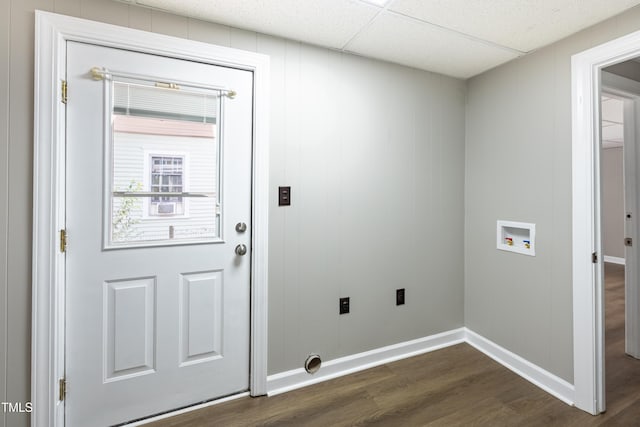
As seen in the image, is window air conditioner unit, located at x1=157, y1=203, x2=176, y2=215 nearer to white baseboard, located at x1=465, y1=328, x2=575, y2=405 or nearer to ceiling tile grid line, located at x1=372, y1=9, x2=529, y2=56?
ceiling tile grid line, located at x1=372, y1=9, x2=529, y2=56

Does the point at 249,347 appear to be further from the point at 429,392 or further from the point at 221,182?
the point at 429,392

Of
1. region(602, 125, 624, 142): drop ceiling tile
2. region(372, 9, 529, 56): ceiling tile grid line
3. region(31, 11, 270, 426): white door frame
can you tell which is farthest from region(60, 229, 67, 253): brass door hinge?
region(602, 125, 624, 142): drop ceiling tile

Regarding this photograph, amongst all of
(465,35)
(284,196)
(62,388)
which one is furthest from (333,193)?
(62,388)

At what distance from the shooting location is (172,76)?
176 centimetres

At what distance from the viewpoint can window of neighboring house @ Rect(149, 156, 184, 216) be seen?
1758 mm

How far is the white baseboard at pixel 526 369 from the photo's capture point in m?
1.97

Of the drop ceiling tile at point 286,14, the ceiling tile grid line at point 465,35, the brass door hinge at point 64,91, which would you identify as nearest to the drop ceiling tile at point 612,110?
Answer: the ceiling tile grid line at point 465,35

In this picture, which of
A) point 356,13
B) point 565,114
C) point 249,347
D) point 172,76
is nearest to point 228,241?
point 249,347

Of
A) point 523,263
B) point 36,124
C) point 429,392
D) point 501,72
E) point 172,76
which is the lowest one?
point 429,392

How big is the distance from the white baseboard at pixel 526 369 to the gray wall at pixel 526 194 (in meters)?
0.05

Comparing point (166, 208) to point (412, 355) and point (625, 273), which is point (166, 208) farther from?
point (625, 273)

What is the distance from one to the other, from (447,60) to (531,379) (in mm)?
2339

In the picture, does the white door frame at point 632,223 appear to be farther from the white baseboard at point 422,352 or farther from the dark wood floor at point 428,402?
the white baseboard at point 422,352

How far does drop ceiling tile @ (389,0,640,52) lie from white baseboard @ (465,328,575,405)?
217 centimetres
